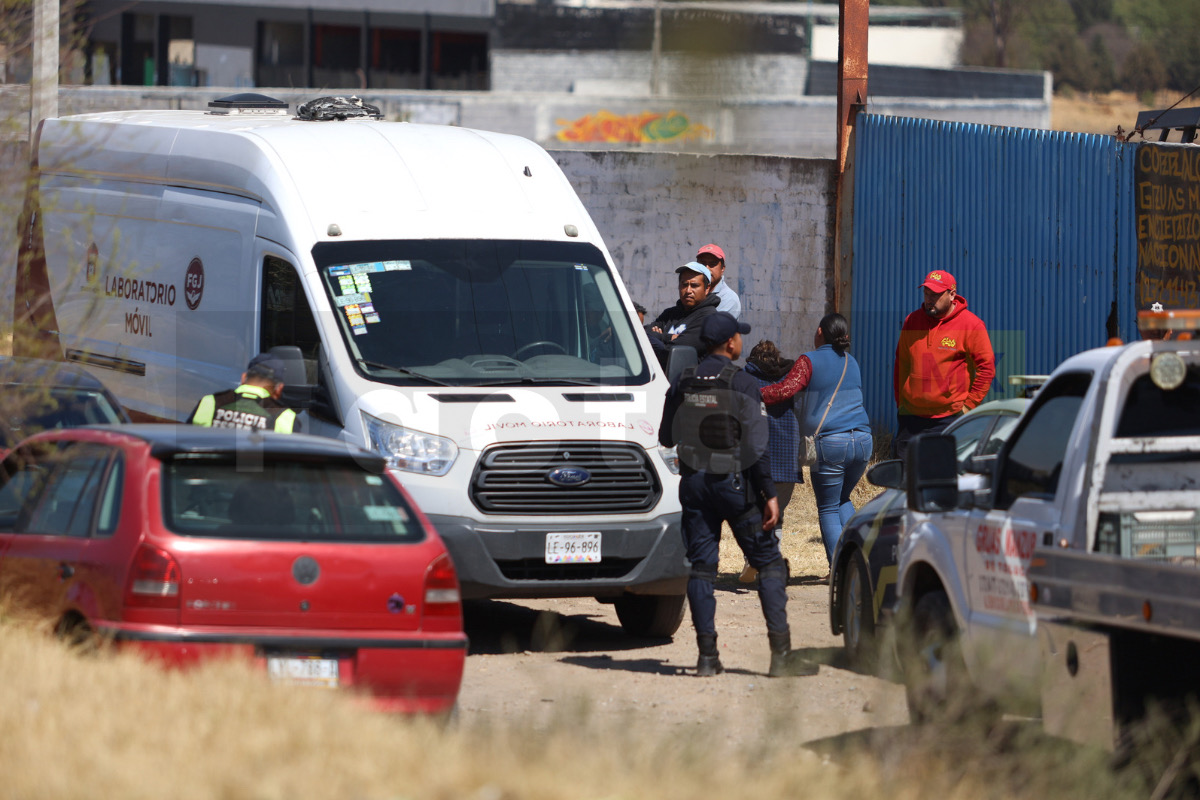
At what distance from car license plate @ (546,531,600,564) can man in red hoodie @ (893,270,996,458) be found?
299 cm

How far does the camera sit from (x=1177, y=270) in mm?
13469

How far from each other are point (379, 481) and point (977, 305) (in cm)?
890

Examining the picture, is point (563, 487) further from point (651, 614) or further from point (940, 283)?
point (940, 283)

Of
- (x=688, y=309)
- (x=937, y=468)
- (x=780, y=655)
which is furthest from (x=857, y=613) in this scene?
(x=688, y=309)

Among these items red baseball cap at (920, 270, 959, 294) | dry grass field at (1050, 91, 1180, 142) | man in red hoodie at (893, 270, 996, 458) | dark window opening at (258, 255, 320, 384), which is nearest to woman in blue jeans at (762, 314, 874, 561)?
man in red hoodie at (893, 270, 996, 458)

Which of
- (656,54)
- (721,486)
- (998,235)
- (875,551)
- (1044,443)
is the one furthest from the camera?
(656,54)

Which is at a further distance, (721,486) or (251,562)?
(721,486)

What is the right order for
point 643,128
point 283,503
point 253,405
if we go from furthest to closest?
point 643,128, point 253,405, point 283,503

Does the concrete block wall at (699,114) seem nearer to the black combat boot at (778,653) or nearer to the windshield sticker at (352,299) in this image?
the windshield sticker at (352,299)

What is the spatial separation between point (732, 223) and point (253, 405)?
8295 millimetres

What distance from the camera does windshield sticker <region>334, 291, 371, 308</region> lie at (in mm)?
9523

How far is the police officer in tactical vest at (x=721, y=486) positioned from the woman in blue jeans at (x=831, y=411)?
2.41m

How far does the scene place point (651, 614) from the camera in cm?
991

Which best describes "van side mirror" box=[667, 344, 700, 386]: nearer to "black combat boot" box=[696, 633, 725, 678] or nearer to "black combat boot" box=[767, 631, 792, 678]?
"black combat boot" box=[696, 633, 725, 678]
